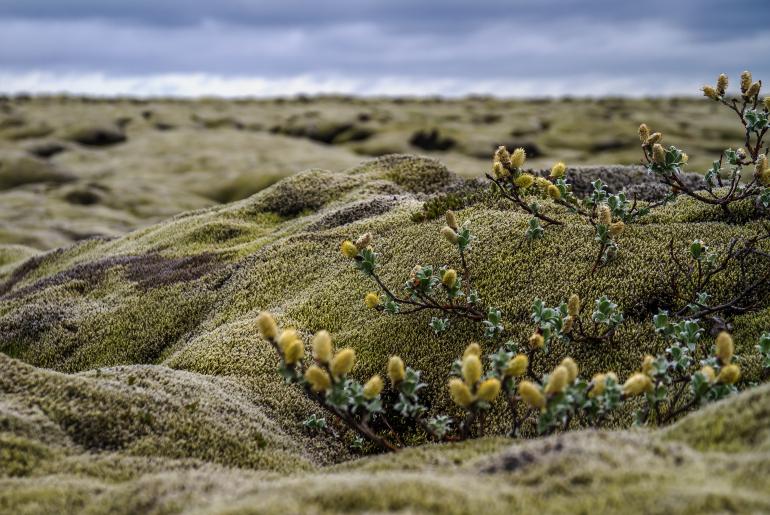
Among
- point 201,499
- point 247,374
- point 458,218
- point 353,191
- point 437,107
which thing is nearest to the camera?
point 201,499

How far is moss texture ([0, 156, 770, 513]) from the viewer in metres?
3.73

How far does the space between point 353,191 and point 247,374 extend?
28.3ft

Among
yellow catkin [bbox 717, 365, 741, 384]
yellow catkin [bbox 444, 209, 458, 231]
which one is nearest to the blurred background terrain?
yellow catkin [bbox 444, 209, 458, 231]

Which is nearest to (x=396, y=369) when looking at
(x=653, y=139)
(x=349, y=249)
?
(x=349, y=249)

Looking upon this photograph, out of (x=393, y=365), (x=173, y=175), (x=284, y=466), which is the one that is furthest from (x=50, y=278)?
(x=173, y=175)

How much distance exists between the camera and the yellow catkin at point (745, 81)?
7.97 m

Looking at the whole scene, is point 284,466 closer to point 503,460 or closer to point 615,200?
point 503,460

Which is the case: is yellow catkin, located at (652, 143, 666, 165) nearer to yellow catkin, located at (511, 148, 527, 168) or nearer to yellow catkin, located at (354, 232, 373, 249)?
yellow catkin, located at (511, 148, 527, 168)

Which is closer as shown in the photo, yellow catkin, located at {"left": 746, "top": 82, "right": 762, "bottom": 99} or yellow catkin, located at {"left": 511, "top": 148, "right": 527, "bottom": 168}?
yellow catkin, located at {"left": 511, "top": 148, "right": 527, "bottom": 168}

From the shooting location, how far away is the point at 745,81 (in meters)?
8.05

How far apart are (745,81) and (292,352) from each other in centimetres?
626

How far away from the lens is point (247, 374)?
7773 mm

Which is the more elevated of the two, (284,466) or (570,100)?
(570,100)

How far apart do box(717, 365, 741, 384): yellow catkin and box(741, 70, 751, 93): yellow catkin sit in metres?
4.48
